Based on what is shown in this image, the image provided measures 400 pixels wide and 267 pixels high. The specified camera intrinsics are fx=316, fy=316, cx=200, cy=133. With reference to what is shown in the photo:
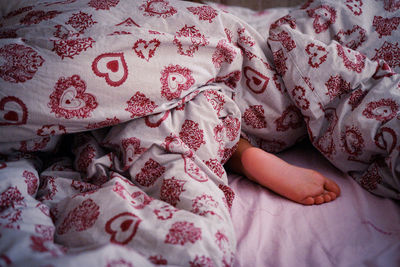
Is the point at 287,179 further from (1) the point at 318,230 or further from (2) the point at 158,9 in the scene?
(2) the point at 158,9

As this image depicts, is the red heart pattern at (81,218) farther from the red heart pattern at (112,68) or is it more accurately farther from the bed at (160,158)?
the red heart pattern at (112,68)

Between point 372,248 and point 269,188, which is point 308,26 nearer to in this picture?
point 269,188

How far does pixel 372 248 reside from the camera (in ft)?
1.93

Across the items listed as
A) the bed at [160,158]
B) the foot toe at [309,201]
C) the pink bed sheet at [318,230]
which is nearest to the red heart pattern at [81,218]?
the bed at [160,158]

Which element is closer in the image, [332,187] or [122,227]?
[122,227]

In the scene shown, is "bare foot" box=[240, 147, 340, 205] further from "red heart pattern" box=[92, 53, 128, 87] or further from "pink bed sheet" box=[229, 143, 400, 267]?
"red heart pattern" box=[92, 53, 128, 87]

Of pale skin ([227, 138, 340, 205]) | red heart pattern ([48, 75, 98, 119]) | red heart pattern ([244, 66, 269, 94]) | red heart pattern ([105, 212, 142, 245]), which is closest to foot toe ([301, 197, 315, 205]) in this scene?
pale skin ([227, 138, 340, 205])

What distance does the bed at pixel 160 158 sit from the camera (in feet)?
1.64

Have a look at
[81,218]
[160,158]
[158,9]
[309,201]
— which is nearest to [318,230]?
[309,201]

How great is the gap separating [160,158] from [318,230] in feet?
1.14

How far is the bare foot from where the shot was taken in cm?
69

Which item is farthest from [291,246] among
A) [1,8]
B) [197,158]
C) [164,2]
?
[1,8]

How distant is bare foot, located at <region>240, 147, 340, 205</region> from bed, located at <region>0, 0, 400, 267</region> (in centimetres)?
2

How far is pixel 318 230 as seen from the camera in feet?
2.08
